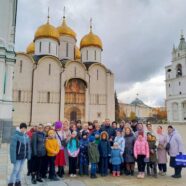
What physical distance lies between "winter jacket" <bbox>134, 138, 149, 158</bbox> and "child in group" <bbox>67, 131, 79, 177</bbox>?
1481 mm

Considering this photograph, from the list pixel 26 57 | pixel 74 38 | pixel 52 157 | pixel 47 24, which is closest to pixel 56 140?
pixel 52 157

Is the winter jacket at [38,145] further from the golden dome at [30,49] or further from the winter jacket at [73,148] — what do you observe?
the golden dome at [30,49]

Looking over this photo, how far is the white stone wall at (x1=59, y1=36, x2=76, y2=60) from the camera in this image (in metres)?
31.1

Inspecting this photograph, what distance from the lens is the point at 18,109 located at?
2450 centimetres

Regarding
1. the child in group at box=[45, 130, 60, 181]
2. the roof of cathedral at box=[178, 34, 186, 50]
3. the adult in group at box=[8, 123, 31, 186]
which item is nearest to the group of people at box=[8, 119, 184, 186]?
the child in group at box=[45, 130, 60, 181]

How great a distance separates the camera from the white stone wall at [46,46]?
28344 mm

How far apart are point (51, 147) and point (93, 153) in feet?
3.53

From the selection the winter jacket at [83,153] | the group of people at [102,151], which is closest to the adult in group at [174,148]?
the group of people at [102,151]

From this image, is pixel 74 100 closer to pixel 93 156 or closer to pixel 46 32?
pixel 46 32

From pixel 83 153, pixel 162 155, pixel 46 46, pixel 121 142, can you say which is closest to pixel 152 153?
pixel 162 155

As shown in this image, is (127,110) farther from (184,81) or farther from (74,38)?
(74,38)

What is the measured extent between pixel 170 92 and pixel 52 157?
46816mm

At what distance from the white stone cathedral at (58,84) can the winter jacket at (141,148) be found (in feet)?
66.9

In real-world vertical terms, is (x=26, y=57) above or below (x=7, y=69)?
above
